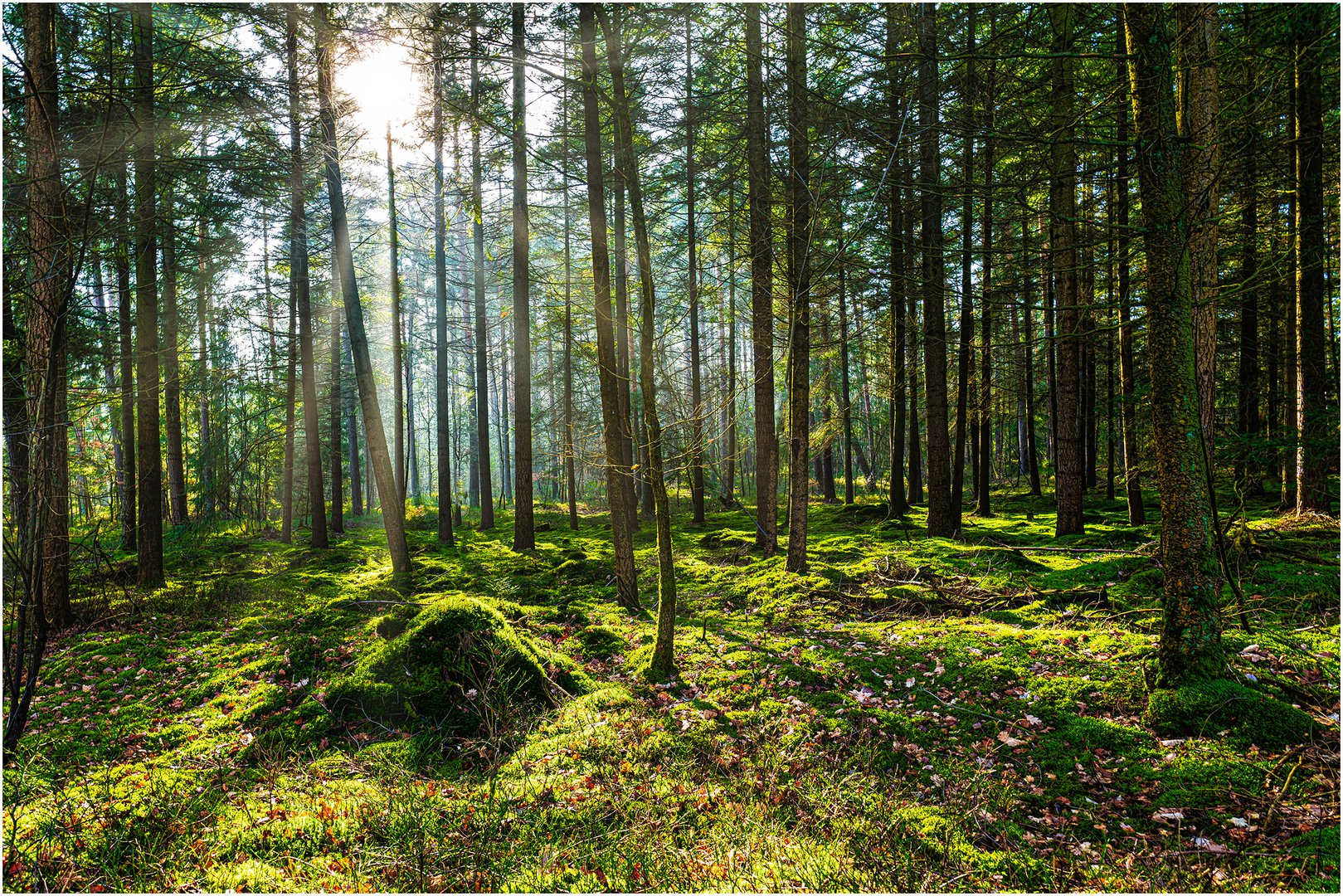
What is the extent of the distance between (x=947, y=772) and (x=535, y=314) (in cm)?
1806

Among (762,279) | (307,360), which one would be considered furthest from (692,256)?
(307,360)

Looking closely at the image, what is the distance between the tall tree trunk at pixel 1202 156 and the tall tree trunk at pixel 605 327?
469cm

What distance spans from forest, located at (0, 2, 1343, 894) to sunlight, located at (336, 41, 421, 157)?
0.09 meters

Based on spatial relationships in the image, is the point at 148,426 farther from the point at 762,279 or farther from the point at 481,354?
the point at 762,279

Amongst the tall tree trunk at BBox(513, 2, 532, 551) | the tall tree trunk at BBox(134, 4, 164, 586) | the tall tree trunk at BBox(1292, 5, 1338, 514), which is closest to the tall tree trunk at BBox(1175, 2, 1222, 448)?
the tall tree trunk at BBox(1292, 5, 1338, 514)

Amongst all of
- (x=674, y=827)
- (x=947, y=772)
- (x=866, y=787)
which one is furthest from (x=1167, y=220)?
(x=674, y=827)

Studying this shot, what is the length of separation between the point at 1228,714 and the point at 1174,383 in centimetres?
231

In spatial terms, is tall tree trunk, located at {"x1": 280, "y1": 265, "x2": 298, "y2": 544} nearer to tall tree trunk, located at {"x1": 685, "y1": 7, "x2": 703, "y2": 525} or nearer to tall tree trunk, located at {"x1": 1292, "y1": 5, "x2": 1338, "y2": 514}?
tall tree trunk, located at {"x1": 685, "y1": 7, "x2": 703, "y2": 525}

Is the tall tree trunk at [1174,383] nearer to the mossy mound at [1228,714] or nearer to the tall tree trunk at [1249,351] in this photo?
the mossy mound at [1228,714]

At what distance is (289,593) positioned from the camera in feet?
31.7

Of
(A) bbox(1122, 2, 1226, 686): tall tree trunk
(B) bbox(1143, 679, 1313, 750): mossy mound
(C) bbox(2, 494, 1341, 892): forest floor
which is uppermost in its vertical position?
(A) bbox(1122, 2, 1226, 686): tall tree trunk

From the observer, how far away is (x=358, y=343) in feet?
29.8

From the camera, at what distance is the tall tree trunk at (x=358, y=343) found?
340 inches

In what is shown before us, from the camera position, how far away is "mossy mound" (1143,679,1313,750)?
11.8ft
